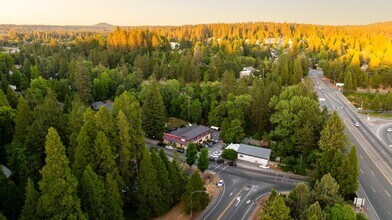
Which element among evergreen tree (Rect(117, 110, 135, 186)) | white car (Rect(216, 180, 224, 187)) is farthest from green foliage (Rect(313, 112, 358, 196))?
evergreen tree (Rect(117, 110, 135, 186))

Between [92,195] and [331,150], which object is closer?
[92,195]

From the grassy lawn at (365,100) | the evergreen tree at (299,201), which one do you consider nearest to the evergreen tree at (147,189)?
the evergreen tree at (299,201)

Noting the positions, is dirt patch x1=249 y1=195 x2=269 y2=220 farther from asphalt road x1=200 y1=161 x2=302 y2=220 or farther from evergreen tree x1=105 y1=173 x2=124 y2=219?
evergreen tree x1=105 y1=173 x2=124 y2=219

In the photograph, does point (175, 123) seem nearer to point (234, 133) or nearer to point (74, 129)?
point (234, 133)

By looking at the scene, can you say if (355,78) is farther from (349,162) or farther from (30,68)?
(30,68)

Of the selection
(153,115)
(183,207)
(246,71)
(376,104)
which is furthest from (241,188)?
(246,71)
